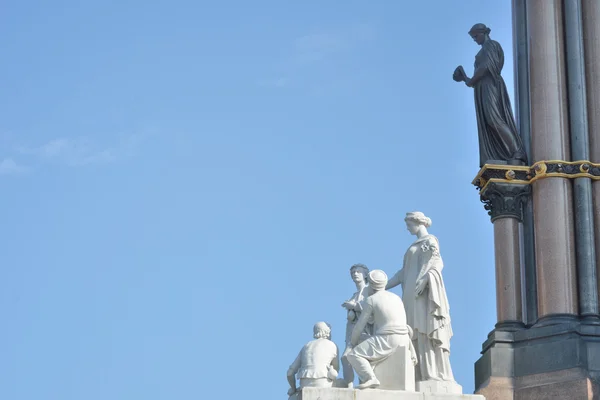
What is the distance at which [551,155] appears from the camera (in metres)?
26.3

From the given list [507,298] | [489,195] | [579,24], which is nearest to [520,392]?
[507,298]

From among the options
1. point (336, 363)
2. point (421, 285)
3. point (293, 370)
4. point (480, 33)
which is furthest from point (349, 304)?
point (480, 33)

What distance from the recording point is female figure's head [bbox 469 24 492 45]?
27844 millimetres

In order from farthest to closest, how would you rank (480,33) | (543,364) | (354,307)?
(480,33)
(543,364)
(354,307)

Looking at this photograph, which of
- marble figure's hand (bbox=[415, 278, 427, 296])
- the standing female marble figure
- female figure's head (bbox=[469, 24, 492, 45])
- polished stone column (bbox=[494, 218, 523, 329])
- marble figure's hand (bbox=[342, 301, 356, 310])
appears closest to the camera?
the standing female marble figure

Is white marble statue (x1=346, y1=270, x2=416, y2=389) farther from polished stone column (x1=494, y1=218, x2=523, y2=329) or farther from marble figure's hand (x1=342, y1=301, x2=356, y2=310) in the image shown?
polished stone column (x1=494, y1=218, x2=523, y2=329)

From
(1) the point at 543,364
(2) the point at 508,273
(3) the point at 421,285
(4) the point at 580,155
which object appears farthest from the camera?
(4) the point at 580,155

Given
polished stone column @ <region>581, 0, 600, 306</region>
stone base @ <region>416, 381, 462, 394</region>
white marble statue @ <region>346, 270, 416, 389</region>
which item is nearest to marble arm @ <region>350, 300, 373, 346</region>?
white marble statue @ <region>346, 270, 416, 389</region>

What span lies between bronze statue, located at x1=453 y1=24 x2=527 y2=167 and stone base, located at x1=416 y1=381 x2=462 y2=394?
15.8 ft

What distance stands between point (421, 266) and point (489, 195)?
3.11 meters

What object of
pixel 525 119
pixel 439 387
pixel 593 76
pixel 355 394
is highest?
pixel 593 76

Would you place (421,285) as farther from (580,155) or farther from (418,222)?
(580,155)

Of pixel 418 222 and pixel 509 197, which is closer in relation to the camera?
pixel 418 222

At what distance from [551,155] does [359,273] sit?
3994mm
